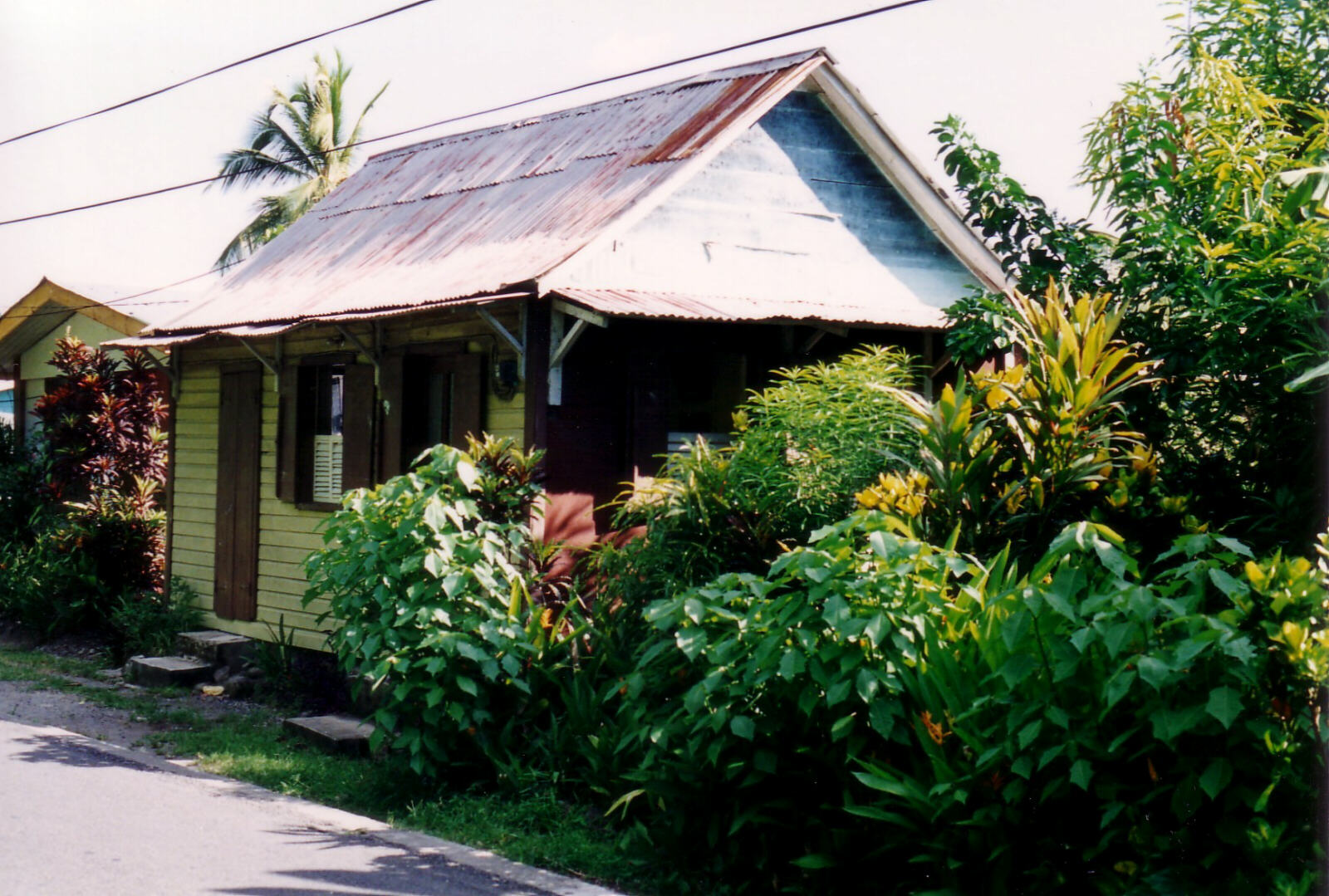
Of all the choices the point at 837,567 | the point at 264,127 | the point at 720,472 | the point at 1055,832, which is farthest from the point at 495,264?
the point at 264,127

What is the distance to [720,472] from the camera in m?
7.37

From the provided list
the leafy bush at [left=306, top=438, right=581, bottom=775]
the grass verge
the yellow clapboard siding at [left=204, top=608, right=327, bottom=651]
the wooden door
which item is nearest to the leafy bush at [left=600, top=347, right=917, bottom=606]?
the leafy bush at [left=306, top=438, right=581, bottom=775]

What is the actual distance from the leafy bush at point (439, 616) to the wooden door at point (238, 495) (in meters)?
4.37

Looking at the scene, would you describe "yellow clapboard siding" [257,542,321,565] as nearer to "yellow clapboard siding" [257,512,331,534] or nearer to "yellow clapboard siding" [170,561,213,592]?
"yellow clapboard siding" [257,512,331,534]

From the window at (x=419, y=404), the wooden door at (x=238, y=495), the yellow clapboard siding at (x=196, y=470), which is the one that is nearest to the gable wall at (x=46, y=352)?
the yellow clapboard siding at (x=196, y=470)

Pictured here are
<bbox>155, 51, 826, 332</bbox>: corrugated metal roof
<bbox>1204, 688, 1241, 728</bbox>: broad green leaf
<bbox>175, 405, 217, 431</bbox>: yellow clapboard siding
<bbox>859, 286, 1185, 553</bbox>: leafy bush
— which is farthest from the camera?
<bbox>175, 405, 217, 431</bbox>: yellow clapboard siding

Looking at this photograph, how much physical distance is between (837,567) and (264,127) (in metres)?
26.1

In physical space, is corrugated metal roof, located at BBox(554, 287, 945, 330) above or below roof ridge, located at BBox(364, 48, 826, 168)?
below

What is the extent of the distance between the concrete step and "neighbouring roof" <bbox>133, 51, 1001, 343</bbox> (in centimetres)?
281

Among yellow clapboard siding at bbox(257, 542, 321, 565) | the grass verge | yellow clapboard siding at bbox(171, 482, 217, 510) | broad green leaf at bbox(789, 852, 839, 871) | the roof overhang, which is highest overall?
the roof overhang

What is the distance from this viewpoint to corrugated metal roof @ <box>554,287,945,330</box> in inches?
341

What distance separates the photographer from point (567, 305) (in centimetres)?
887

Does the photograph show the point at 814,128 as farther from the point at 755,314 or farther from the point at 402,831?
the point at 402,831

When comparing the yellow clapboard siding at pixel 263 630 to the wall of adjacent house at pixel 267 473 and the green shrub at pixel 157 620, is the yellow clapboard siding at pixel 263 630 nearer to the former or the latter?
the wall of adjacent house at pixel 267 473
